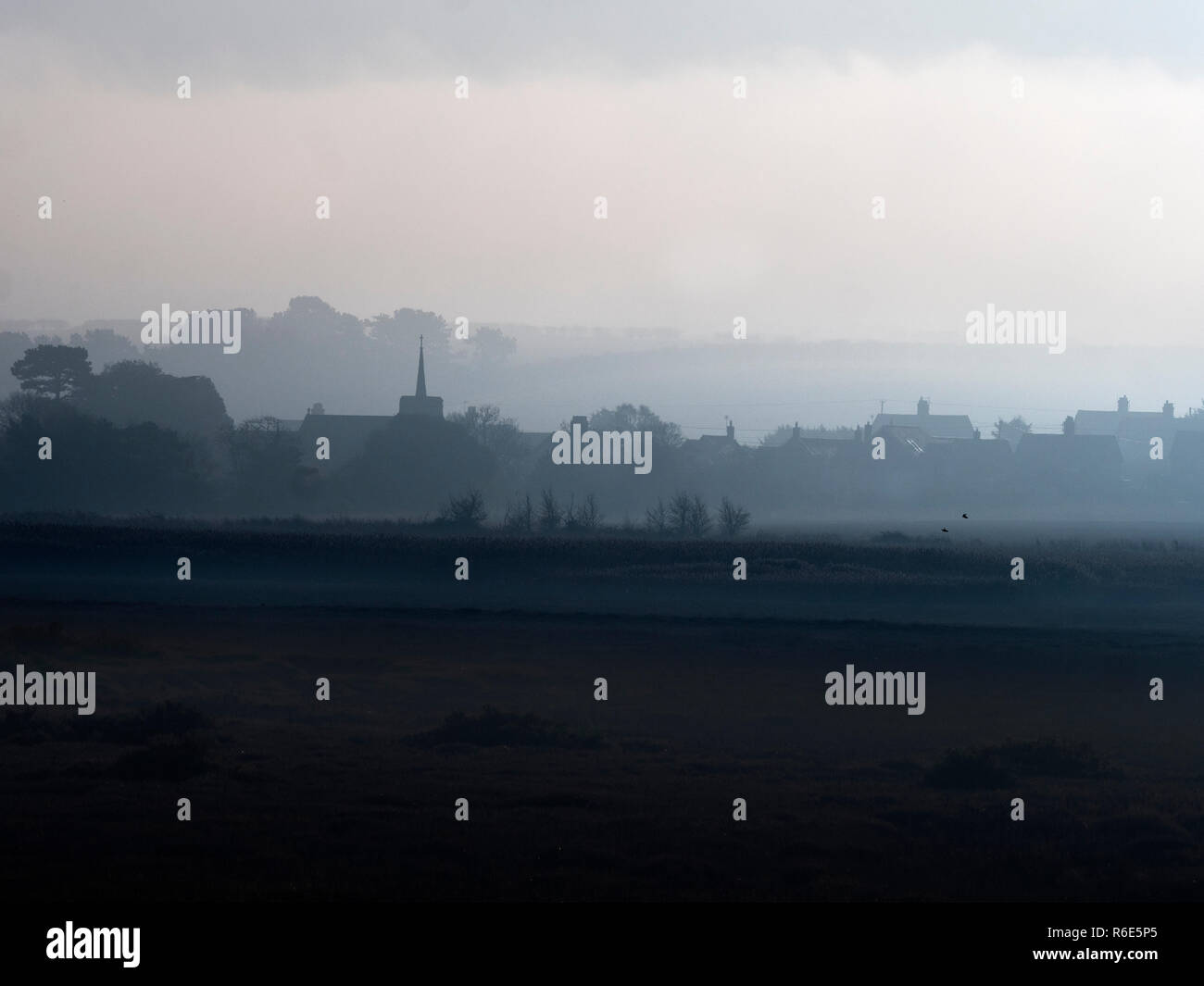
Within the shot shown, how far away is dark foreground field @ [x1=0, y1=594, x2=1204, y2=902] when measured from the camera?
1345 cm

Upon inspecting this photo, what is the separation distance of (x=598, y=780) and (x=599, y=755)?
62.1 inches

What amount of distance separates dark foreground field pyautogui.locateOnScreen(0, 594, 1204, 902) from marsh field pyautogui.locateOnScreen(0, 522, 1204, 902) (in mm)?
55

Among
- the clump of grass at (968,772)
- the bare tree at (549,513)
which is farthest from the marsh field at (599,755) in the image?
the bare tree at (549,513)

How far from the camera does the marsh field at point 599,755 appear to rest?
13.6m

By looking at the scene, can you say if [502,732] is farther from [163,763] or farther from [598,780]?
[163,763]

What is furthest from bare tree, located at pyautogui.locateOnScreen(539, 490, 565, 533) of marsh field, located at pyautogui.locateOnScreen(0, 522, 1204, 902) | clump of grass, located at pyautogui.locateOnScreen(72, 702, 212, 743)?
clump of grass, located at pyautogui.locateOnScreen(72, 702, 212, 743)

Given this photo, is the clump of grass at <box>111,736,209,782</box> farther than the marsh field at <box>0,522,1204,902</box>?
Yes

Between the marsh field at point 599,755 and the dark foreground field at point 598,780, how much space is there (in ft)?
0.18

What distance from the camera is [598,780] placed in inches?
663

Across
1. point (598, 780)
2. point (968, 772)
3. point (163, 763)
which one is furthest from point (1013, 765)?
point (163, 763)

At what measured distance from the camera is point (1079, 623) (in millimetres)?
35781

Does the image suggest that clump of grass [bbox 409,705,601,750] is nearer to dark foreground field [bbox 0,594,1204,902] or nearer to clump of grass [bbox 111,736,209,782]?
dark foreground field [bbox 0,594,1204,902]

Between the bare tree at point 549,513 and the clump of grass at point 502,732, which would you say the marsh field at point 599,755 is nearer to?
the clump of grass at point 502,732
